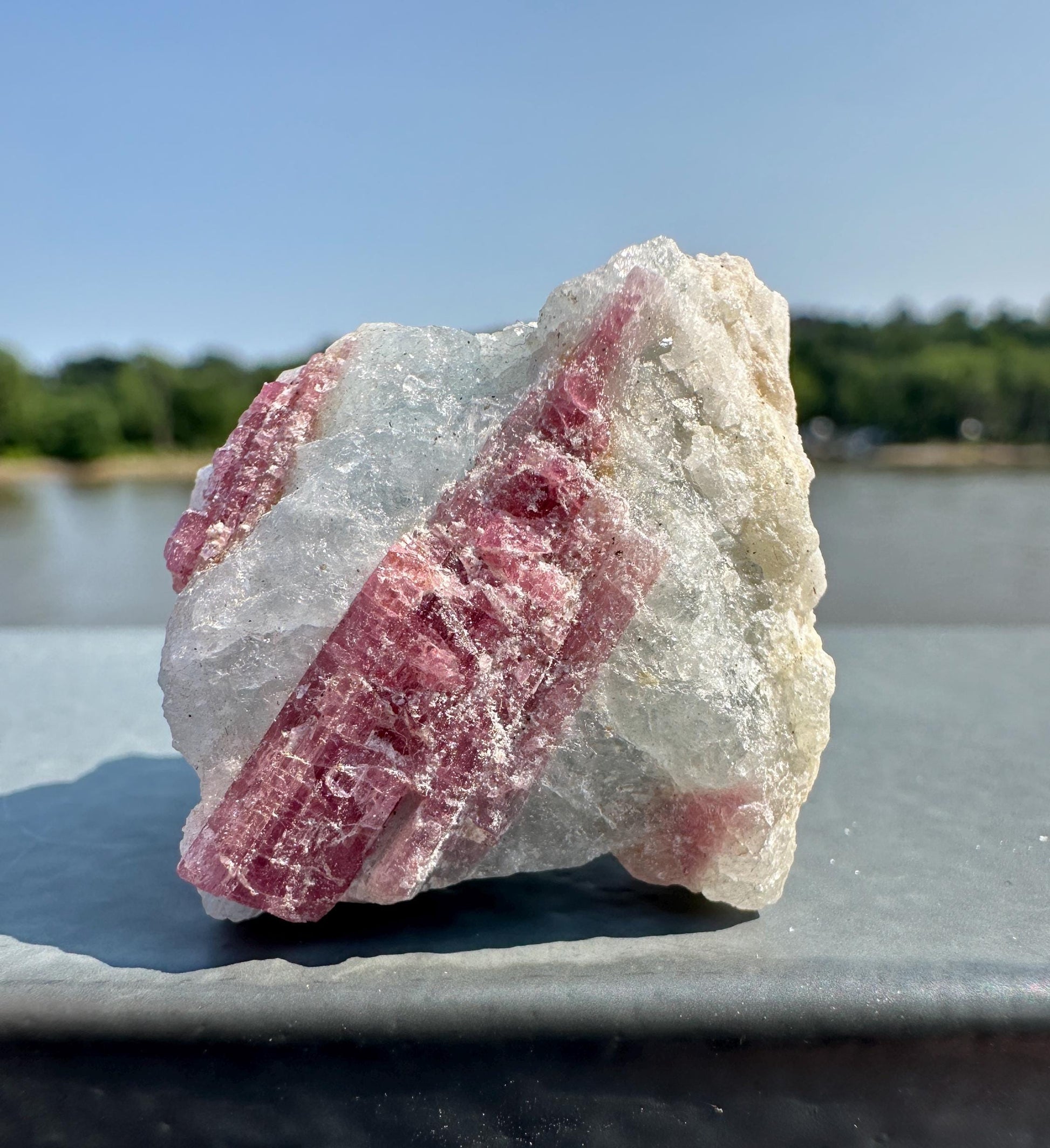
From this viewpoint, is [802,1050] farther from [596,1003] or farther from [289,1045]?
[289,1045]

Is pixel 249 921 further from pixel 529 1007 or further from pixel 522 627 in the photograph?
pixel 522 627

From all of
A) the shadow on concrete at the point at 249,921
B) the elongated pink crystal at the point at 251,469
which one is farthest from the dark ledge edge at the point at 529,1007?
the elongated pink crystal at the point at 251,469

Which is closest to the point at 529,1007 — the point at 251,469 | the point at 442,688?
the point at 442,688

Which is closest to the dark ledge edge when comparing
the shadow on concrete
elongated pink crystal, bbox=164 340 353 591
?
the shadow on concrete

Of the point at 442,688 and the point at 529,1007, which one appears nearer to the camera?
the point at 529,1007

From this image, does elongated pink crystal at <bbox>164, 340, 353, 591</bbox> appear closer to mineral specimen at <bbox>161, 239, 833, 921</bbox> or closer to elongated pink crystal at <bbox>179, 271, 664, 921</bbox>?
mineral specimen at <bbox>161, 239, 833, 921</bbox>
